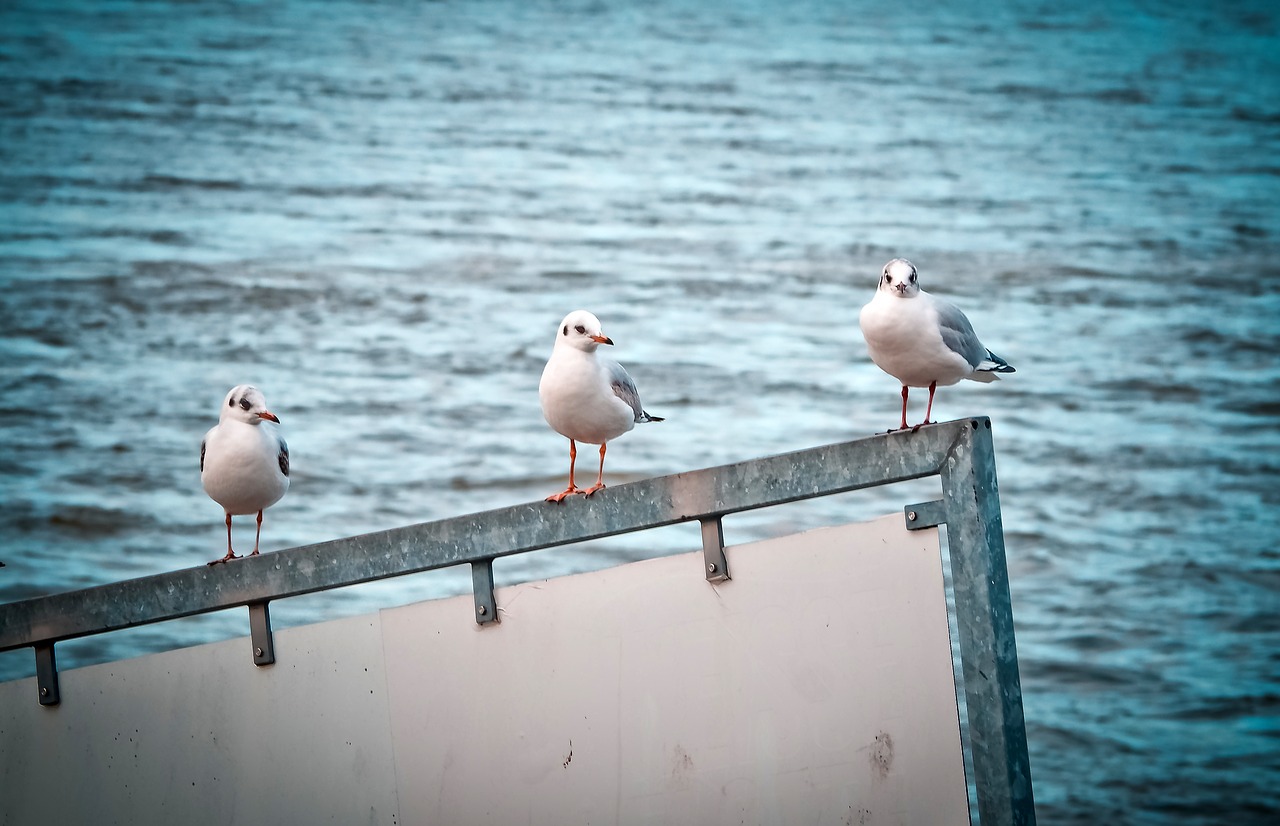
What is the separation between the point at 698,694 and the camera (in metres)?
3.22

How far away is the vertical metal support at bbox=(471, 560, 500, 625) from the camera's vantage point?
345 cm

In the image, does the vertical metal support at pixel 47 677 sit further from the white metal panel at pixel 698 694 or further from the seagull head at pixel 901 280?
the seagull head at pixel 901 280

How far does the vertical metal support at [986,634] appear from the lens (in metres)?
2.79

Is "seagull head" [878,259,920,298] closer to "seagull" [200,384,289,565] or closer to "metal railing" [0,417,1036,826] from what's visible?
"metal railing" [0,417,1036,826]

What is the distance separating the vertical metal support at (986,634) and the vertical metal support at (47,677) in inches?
101

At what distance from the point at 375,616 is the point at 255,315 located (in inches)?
346

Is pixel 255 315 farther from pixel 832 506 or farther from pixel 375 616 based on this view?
pixel 375 616

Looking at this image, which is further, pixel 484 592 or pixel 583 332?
pixel 583 332

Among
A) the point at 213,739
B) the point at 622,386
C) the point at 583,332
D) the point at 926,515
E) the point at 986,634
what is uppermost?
the point at 583,332

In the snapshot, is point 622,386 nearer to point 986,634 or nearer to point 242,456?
point 242,456

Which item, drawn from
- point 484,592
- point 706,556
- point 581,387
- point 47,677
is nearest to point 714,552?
point 706,556

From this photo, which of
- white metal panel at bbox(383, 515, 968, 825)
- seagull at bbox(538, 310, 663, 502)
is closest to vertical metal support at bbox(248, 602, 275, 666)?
white metal panel at bbox(383, 515, 968, 825)

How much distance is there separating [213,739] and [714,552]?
5.11ft

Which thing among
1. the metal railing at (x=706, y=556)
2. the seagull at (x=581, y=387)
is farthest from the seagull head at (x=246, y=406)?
the seagull at (x=581, y=387)
